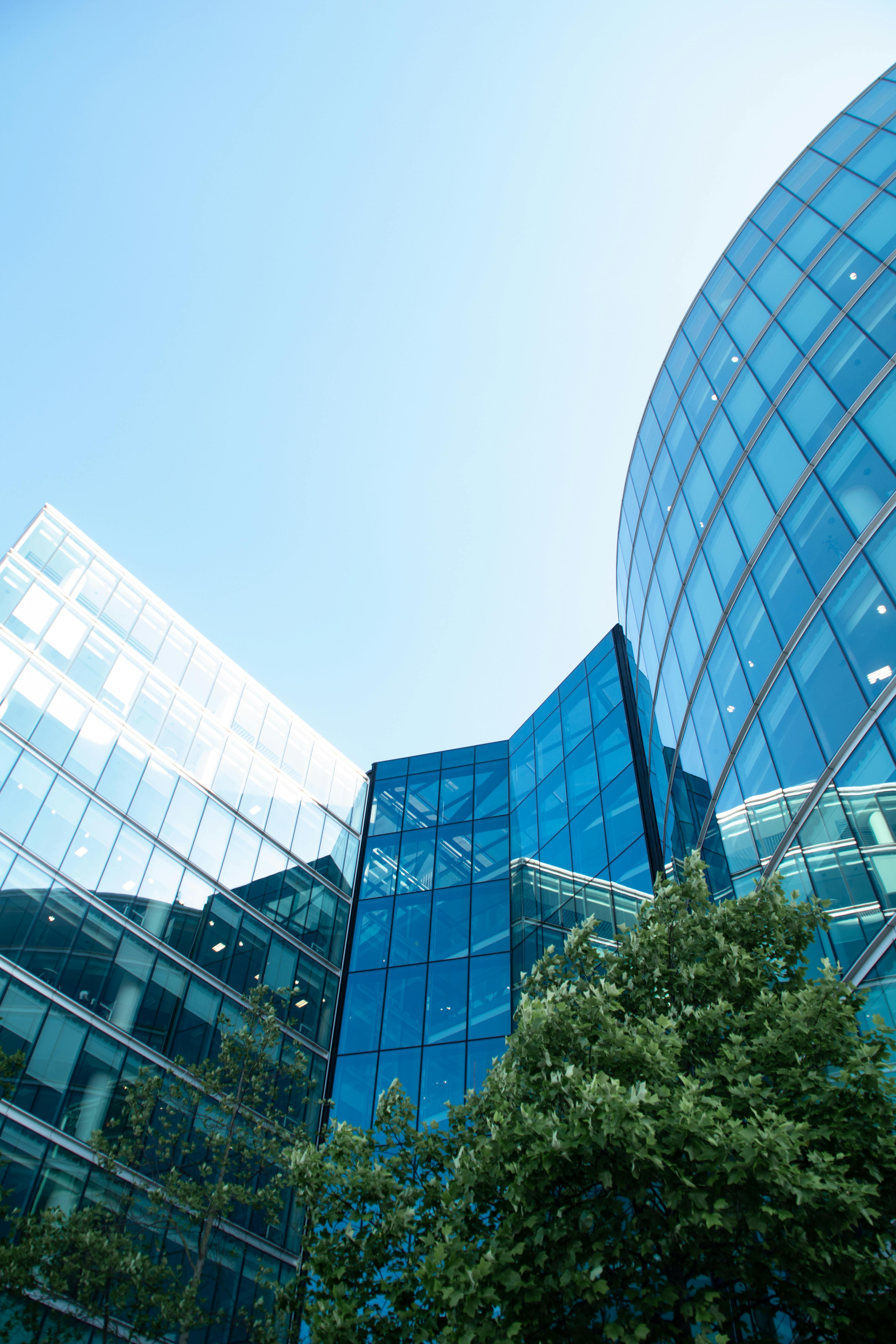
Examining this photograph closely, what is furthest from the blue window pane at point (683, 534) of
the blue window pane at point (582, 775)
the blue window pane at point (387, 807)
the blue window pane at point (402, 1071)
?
the blue window pane at point (387, 807)

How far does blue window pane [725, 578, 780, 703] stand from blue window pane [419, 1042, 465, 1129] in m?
13.6

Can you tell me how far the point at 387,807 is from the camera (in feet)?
113

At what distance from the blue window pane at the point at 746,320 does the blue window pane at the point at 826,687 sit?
996 cm

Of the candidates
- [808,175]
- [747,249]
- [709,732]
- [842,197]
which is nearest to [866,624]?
[709,732]

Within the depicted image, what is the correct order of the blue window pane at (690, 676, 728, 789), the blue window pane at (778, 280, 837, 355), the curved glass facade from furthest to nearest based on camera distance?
the blue window pane at (778, 280, 837, 355)
the blue window pane at (690, 676, 728, 789)
the curved glass facade

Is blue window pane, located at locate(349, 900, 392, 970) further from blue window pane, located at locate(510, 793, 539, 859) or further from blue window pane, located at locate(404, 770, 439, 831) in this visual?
blue window pane, located at locate(510, 793, 539, 859)

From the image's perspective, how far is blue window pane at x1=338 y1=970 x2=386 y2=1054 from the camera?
2622 cm

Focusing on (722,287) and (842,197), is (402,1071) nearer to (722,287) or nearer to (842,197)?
(722,287)

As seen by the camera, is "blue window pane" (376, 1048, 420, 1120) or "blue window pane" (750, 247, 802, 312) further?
"blue window pane" (376, 1048, 420, 1120)

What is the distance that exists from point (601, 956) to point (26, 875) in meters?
19.3

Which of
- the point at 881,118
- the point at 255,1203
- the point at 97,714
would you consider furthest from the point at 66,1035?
the point at 881,118

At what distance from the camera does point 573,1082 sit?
8453 millimetres

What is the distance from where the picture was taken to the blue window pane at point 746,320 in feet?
69.2

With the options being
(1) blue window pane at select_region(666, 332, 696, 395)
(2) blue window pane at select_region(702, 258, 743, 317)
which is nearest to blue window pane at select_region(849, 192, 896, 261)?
(2) blue window pane at select_region(702, 258, 743, 317)
